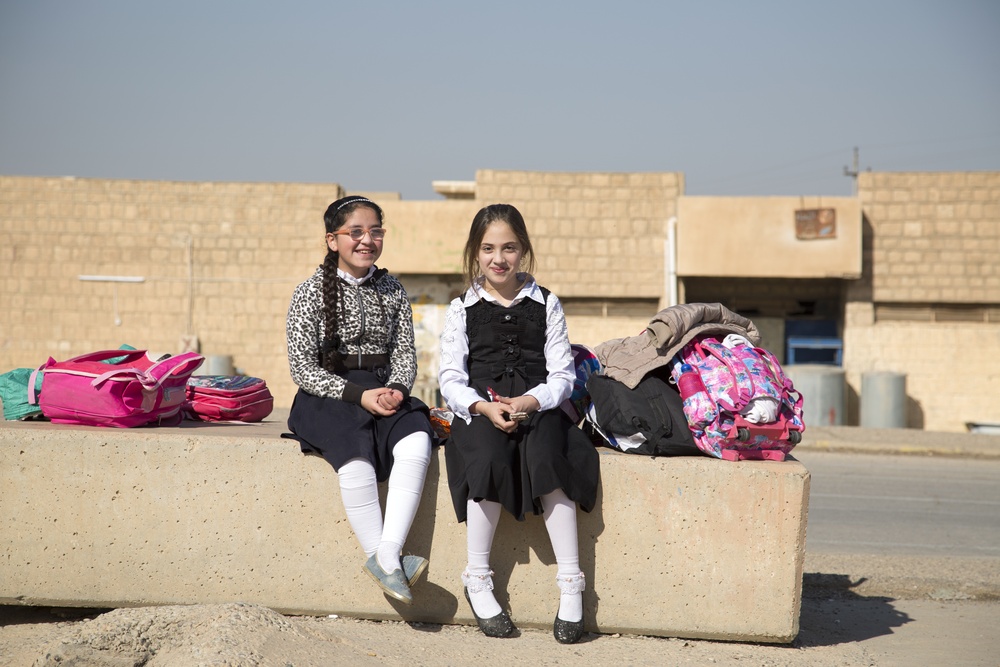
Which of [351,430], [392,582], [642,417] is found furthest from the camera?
[642,417]

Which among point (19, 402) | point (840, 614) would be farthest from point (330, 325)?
point (840, 614)

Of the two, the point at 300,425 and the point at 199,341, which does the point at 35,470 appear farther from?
the point at 199,341

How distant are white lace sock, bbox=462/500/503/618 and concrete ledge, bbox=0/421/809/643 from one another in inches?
7.1

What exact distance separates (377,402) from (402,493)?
1.39 ft

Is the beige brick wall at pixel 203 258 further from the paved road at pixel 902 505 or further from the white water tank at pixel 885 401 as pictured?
the paved road at pixel 902 505

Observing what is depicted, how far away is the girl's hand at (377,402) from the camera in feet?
13.5

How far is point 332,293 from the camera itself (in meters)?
4.38

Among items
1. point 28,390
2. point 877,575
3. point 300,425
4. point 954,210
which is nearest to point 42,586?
point 28,390

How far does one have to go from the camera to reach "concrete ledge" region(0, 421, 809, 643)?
13.4ft

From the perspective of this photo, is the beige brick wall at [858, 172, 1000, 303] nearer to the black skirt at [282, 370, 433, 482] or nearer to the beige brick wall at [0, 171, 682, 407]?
the beige brick wall at [0, 171, 682, 407]

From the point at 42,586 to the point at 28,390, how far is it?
3.23ft

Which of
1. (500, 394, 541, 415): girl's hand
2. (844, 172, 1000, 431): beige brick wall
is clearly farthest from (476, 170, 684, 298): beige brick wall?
(500, 394, 541, 415): girl's hand

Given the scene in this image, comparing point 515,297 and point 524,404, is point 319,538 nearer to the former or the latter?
point 524,404

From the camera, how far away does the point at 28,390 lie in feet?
15.4
